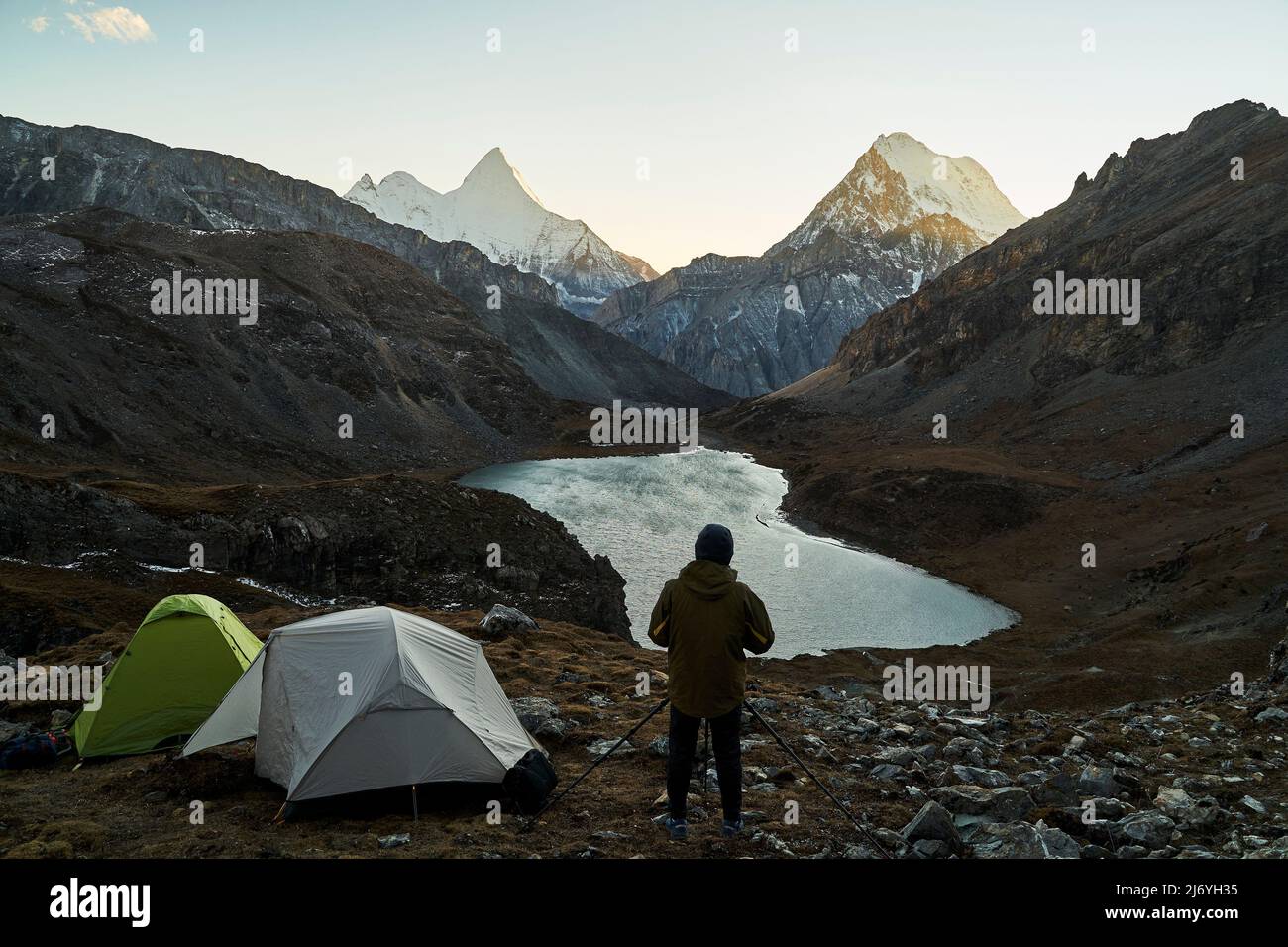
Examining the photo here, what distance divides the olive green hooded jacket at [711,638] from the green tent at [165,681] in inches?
381

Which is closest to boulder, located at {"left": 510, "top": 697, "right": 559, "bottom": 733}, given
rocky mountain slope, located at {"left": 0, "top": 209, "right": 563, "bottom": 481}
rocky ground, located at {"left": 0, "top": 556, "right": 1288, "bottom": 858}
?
rocky ground, located at {"left": 0, "top": 556, "right": 1288, "bottom": 858}

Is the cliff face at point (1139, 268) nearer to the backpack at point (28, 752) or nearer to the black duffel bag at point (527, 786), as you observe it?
the black duffel bag at point (527, 786)

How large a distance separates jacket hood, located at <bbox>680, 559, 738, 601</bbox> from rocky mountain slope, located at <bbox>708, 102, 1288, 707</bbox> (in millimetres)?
19260

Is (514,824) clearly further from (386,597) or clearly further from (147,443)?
(147,443)

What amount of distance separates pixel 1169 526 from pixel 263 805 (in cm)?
5758

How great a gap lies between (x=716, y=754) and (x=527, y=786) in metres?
2.78

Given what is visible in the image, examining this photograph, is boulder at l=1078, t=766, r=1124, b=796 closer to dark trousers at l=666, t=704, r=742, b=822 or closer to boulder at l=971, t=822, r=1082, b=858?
boulder at l=971, t=822, r=1082, b=858

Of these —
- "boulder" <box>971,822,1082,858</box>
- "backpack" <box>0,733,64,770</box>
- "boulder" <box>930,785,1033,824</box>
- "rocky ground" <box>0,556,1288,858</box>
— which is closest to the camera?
"boulder" <box>971,822,1082,858</box>

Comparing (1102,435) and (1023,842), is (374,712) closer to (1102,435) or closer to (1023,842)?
(1023,842)

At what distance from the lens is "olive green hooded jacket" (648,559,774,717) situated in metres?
7.82

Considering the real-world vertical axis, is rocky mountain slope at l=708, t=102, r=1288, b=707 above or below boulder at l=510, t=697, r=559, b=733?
above

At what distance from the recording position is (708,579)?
25.9ft

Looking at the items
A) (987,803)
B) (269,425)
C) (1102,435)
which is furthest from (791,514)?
(987,803)

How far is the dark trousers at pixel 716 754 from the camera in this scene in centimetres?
798
